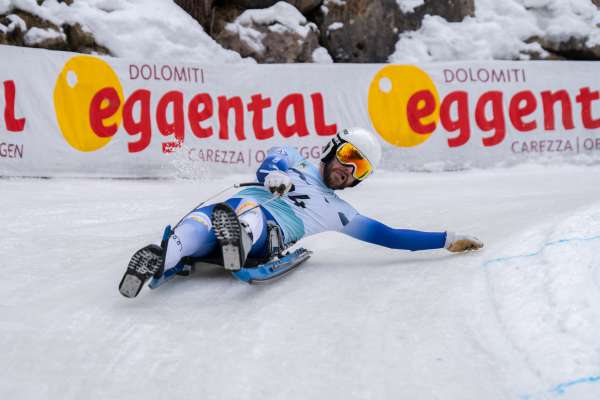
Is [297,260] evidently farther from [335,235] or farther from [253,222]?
[335,235]

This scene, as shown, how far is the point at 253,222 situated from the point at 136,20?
678 cm

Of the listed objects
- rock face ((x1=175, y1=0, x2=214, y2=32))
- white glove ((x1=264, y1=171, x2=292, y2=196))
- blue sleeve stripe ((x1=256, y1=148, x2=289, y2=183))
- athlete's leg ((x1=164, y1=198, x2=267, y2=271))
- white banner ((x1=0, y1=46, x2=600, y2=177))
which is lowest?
athlete's leg ((x1=164, y1=198, x2=267, y2=271))

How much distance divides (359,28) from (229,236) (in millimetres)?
8673

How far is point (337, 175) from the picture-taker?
11.3 feet

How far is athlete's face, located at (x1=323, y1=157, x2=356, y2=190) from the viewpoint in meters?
3.42

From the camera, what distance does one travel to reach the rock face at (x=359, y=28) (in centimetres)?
1041

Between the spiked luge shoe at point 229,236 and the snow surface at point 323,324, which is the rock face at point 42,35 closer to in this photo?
the snow surface at point 323,324

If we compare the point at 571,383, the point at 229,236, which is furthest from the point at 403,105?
the point at 571,383

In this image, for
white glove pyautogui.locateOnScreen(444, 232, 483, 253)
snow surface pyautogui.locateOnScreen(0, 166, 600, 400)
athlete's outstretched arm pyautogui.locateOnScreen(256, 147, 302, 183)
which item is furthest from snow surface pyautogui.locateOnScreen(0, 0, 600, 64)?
white glove pyautogui.locateOnScreen(444, 232, 483, 253)

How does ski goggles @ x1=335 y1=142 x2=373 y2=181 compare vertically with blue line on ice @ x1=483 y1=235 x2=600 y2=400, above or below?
above

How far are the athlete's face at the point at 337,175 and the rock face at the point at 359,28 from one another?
24.1ft

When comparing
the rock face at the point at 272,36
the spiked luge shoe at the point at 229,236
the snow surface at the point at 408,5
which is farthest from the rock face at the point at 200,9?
the spiked luge shoe at the point at 229,236

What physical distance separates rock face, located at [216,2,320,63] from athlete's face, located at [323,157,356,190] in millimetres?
6474

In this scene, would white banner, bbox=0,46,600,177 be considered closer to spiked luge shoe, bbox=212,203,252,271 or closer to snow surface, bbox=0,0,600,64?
snow surface, bbox=0,0,600,64
